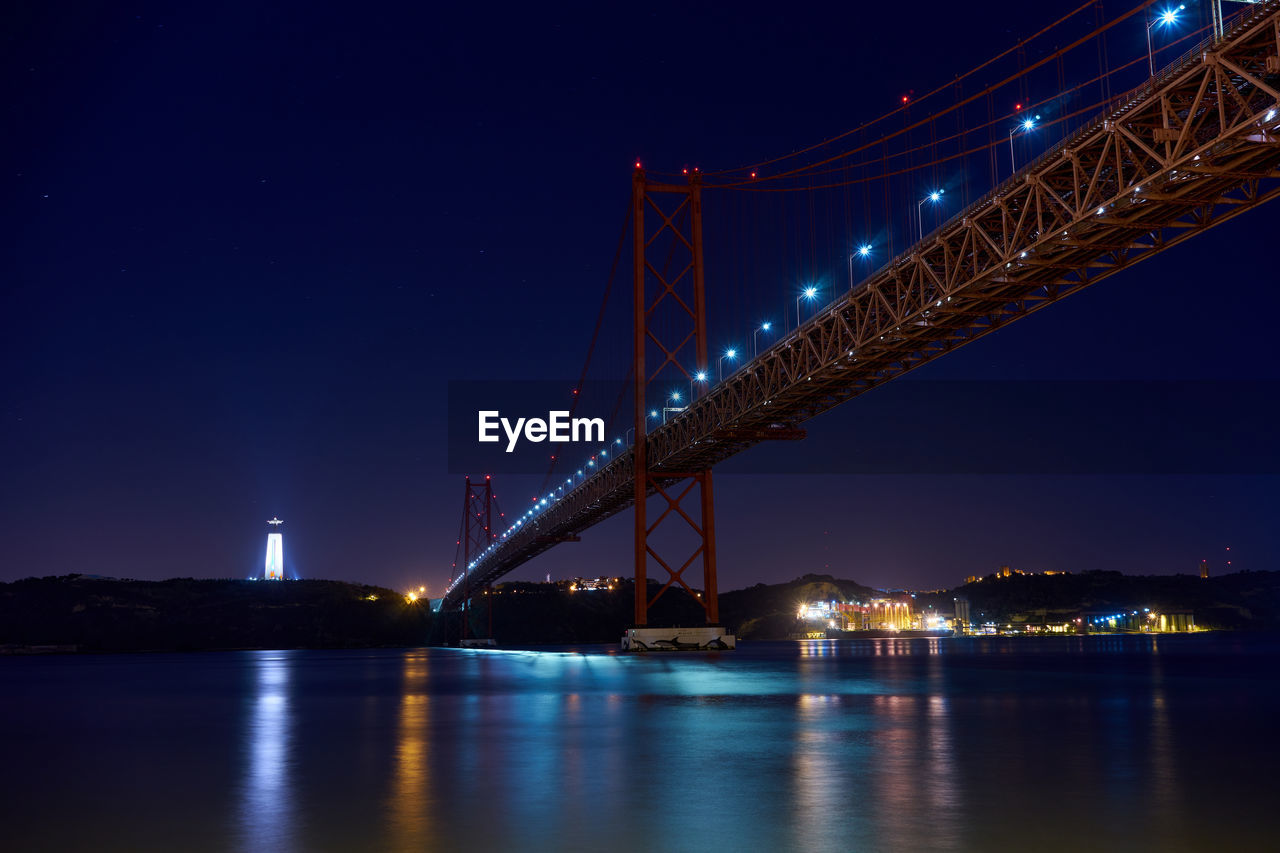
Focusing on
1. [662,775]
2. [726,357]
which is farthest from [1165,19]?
[726,357]

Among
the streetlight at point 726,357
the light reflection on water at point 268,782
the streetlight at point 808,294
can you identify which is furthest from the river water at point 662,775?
the streetlight at point 726,357

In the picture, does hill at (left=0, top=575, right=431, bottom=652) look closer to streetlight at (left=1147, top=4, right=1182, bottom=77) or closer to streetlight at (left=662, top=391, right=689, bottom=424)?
streetlight at (left=662, top=391, right=689, bottom=424)

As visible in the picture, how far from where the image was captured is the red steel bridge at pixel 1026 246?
597 inches

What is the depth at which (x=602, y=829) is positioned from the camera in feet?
22.7

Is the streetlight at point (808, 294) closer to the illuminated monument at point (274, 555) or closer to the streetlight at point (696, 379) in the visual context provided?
the streetlight at point (696, 379)

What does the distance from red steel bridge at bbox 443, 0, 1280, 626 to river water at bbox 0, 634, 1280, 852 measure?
8.06 metres

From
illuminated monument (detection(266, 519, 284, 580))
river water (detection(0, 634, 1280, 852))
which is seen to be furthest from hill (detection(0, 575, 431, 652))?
river water (detection(0, 634, 1280, 852))

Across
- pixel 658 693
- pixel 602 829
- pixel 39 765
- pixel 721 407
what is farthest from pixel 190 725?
pixel 721 407

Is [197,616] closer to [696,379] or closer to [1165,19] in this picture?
[696,379]

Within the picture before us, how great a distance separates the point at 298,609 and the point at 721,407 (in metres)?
113

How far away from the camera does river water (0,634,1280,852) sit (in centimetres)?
674

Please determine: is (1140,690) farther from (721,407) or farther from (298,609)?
(298,609)

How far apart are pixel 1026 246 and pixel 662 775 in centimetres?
1508

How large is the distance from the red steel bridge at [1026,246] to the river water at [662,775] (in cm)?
806
